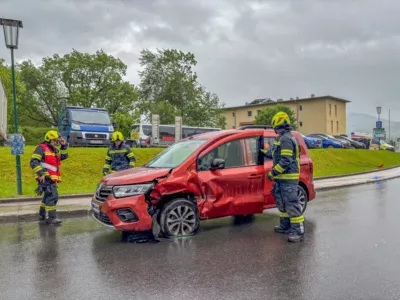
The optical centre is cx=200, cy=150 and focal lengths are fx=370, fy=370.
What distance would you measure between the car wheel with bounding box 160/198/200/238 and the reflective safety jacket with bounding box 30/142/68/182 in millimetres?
2878

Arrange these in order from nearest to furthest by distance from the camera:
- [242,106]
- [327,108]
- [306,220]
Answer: [306,220], [327,108], [242,106]

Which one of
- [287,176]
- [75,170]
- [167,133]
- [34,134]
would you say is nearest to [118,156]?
[287,176]

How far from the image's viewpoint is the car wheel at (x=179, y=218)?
593 cm

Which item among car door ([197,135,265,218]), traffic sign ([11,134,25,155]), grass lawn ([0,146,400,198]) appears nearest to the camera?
car door ([197,135,265,218])

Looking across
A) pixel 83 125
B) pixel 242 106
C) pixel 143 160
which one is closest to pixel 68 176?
pixel 143 160

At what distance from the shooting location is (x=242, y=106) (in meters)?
74.1

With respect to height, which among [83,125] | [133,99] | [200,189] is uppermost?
[133,99]

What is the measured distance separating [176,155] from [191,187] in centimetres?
84

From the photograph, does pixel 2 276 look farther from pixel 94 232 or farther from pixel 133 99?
pixel 133 99

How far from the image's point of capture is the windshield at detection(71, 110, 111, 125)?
61.4ft

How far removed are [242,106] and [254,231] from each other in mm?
68597

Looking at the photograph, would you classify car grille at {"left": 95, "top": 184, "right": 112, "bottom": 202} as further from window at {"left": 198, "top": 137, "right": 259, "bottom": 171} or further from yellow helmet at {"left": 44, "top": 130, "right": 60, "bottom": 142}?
yellow helmet at {"left": 44, "top": 130, "right": 60, "bottom": 142}

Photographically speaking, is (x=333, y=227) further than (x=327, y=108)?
No

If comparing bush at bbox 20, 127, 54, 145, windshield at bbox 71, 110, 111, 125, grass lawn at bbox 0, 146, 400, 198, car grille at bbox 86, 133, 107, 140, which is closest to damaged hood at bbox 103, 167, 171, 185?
grass lawn at bbox 0, 146, 400, 198
